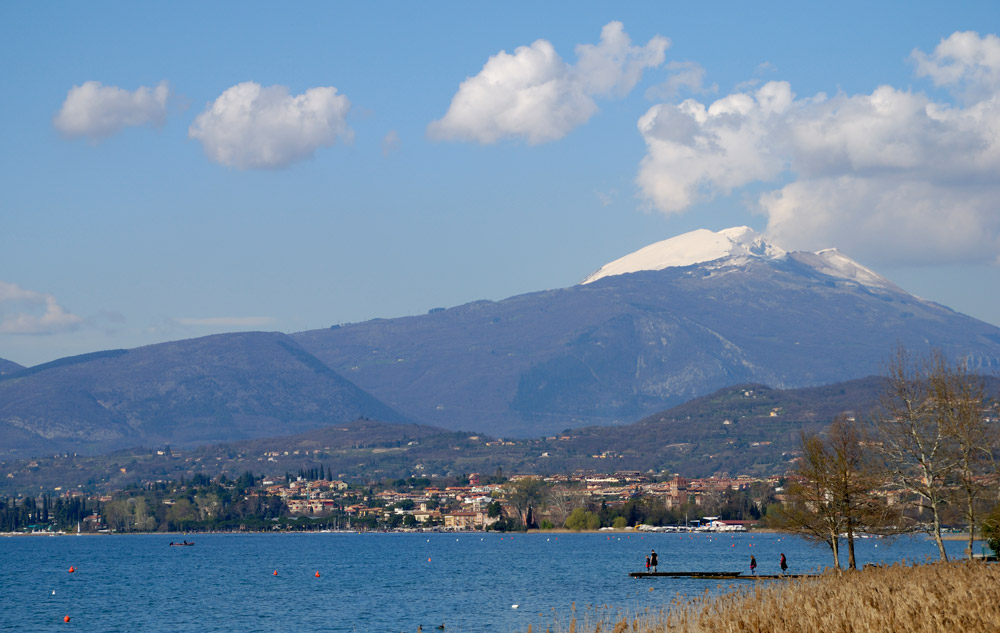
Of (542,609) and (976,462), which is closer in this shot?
(976,462)

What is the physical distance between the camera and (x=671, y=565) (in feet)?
385

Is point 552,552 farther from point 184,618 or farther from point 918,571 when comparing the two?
point 918,571

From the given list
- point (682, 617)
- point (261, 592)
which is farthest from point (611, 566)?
point (682, 617)

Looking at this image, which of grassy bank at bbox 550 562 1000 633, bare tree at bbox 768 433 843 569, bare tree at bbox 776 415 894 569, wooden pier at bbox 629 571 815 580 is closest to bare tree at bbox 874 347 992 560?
bare tree at bbox 776 415 894 569

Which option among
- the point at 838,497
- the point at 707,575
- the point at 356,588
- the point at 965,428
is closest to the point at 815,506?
the point at 838,497

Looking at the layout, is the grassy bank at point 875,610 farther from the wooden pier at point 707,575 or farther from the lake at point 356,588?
the wooden pier at point 707,575

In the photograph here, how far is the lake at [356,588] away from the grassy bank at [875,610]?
50.6 ft

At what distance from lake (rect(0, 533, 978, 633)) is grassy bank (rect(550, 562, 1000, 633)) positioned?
15408 mm

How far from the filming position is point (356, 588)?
320ft

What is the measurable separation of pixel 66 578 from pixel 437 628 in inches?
2878

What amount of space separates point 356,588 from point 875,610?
231 feet

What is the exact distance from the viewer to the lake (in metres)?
69.9

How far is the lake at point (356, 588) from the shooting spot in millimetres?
69875

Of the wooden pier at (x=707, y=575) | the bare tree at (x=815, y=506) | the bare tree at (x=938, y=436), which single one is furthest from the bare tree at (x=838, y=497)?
the wooden pier at (x=707, y=575)
